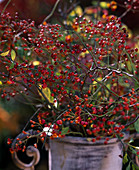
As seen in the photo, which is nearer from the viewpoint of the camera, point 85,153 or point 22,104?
point 85,153

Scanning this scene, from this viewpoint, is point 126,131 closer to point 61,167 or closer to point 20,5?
point 61,167

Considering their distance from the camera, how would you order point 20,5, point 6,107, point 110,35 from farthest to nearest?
1. point 20,5
2. point 6,107
3. point 110,35

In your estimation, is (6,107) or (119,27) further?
(6,107)

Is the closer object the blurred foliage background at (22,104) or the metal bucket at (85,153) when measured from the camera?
the metal bucket at (85,153)

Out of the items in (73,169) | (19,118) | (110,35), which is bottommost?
(73,169)

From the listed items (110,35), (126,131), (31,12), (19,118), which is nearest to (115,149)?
(126,131)

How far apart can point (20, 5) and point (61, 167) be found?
0.60 meters

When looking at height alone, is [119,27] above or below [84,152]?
above

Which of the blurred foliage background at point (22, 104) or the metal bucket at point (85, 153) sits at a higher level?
the blurred foliage background at point (22, 104)

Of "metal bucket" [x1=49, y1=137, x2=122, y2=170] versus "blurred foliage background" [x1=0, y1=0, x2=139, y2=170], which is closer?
"metal bucket" [x1=49, y1=137, x2=122, y2=170]

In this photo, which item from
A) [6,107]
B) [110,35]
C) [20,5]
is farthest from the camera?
Answer: [20,5]

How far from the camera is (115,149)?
20.4 inches

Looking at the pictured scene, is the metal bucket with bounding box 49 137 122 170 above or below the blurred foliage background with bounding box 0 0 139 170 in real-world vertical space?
below

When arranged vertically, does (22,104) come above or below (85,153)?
above
